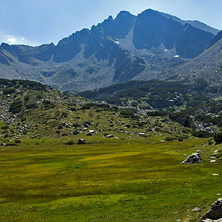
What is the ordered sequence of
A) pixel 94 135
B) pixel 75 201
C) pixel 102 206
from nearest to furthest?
pixel 102 206 < pixel 75 201 < pixel 94 135

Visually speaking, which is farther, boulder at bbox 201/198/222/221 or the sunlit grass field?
the sunlit grass field

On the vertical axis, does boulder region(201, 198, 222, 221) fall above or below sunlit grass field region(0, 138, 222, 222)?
above

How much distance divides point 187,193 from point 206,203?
15.9 ft

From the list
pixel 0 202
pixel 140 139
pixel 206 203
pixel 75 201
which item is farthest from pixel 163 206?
pixel 140 139

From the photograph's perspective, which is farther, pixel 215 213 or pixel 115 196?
pixel 115 196

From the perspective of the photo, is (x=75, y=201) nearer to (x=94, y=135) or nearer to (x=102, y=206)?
(x=102, y=206)

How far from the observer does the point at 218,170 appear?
152ft

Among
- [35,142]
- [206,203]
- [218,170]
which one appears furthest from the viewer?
[35,142]

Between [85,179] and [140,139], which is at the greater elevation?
[85,179]

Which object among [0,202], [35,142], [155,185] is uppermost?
[155,185]

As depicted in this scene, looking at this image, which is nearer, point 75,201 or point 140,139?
point 75,201

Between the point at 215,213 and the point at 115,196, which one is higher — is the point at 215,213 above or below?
above

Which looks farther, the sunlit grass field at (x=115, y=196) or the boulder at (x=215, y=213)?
the sunlit grass field at (x=115, y=196)

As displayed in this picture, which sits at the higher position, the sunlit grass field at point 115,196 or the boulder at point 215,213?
the boulder at point 215,213
